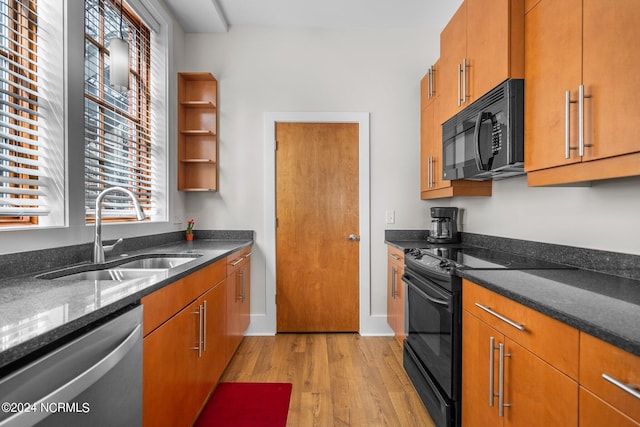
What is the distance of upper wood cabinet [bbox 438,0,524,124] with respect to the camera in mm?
1607

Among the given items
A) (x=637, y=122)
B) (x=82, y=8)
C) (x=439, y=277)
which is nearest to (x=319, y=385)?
(x=439, y=277)

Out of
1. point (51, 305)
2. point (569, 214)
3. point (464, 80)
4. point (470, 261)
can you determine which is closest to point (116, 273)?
point (51, 305)

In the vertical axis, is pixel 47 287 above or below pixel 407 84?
below

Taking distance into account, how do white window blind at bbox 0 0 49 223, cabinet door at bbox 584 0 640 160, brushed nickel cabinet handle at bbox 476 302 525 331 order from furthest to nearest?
white window blind at bbox 0 0 49 223 < brushed nickel cabinet handle at bbox 476 302 525 331 < cabinet door at bbox 584 0 640 160

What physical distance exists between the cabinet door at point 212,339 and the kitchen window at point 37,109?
34.4 inches

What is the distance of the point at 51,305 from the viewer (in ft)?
3.22

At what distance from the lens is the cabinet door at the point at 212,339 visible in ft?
6.22

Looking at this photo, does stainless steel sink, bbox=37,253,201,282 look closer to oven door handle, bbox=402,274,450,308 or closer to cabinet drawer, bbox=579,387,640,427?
oven door handle, bbox=402,274,450,308

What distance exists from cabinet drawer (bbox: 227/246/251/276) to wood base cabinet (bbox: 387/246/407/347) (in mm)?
1296

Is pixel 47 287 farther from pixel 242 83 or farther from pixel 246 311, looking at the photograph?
pixel 242 83

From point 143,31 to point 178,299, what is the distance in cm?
227

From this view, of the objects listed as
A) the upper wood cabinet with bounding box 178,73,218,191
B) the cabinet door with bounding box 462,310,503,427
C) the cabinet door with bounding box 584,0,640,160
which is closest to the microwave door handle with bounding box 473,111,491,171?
the cabinet door with bounding box 584,0,640,160

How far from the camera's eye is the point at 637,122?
3.40 feet

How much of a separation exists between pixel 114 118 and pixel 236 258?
129 centimetres
